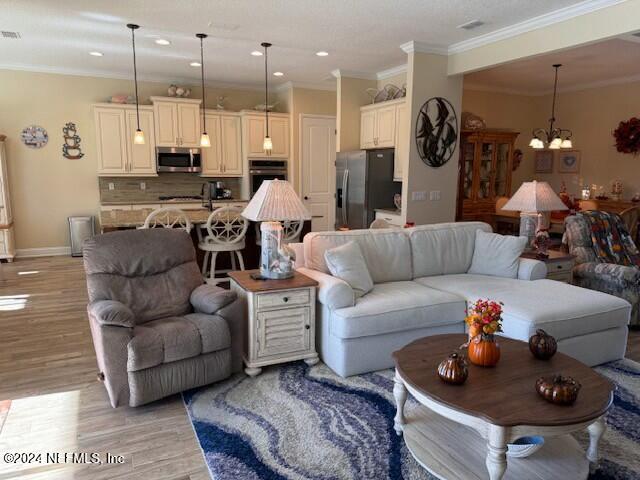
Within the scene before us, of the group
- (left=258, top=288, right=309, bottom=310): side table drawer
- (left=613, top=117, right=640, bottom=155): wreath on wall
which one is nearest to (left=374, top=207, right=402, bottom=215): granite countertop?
(left=258, top=288, right=309, bottom=310): side table drawer

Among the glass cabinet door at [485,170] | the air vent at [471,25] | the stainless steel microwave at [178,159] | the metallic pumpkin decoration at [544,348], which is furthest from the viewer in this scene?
the glass cabinet door at [485,170]

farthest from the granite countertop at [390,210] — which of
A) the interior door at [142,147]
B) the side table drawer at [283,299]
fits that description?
the interior door at [142,147]

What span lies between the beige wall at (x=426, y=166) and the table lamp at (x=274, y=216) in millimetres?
2540

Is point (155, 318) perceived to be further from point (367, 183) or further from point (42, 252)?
point (42, 252)

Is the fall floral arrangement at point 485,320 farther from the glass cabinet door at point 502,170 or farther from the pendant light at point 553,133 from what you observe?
the glass cabinet door at point 502,170

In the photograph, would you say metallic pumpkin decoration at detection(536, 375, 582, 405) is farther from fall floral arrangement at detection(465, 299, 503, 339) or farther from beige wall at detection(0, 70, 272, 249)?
beige wall at detection(0, 70, 272, 249)

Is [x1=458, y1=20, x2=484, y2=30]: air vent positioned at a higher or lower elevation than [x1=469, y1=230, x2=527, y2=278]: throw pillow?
higher

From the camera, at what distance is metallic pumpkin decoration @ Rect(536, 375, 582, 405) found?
1806 millimetres

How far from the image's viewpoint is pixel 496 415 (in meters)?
1.75

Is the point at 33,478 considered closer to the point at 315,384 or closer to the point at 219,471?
the point at 219,471

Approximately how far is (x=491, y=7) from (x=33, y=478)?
180 inches

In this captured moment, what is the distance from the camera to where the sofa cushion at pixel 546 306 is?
2.93m

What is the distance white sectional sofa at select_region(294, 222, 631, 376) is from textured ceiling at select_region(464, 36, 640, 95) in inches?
113

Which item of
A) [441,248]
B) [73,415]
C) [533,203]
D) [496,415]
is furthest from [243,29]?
[496,415]
